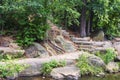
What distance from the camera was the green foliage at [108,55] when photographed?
17547 millimetres

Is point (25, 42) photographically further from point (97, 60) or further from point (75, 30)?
point (75, 30)

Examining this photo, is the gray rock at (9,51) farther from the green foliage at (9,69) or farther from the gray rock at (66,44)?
the gray rock at (66,44)

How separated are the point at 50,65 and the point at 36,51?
1.87 metres

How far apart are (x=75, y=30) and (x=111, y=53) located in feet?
19.1

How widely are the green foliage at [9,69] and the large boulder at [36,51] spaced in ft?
7.21

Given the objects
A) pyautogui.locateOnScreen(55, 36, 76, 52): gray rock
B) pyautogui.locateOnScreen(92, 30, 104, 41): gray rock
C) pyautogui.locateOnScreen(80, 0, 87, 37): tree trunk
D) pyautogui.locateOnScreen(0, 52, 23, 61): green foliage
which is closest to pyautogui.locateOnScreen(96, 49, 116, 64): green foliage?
pyautogui.locateOnScreen(55, 36, 76, 52): gray rock

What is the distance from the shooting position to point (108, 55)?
17.6 m

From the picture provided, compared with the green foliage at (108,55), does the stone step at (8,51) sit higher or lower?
higher

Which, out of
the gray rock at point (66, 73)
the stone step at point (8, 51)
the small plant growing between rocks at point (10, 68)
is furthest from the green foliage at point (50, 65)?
the stone step at point (8, 51)

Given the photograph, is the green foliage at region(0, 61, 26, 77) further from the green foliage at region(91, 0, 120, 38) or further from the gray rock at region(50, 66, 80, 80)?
the green foliage at region(91, 0, 120, 38)

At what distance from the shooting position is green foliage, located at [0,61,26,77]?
1434 centimetres

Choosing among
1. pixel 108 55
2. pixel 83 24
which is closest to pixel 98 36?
pixel 83 24

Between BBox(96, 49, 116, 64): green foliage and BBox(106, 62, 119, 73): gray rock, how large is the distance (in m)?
0.21

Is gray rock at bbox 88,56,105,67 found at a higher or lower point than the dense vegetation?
lower
